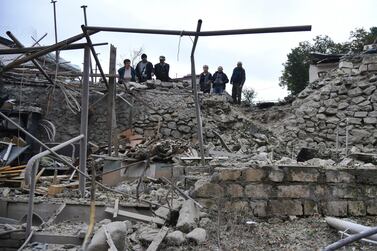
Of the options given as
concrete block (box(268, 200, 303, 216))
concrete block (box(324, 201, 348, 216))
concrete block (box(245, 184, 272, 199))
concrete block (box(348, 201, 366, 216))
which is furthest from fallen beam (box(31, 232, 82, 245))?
concrete block (box(348, 201, 366, 216))

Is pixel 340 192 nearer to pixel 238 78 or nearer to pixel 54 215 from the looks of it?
pixel 54 215

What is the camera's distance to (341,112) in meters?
11.4

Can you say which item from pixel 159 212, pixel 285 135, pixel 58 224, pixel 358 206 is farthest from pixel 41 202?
pixel 285 135

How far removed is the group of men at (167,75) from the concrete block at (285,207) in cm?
829

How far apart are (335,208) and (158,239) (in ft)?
6.42

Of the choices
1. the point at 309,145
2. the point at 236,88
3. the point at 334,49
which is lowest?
the point at 309,145

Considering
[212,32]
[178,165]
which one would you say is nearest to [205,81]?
[178,165]

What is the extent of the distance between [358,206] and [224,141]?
6751 millimetres

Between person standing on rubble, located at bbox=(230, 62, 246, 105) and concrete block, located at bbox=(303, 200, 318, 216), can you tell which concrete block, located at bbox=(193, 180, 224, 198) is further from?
person standing on rubble, located at bbox=(230, 62, 246, 105)

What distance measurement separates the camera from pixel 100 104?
40.1 ft

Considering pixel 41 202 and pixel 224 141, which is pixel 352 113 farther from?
pixel 41 202

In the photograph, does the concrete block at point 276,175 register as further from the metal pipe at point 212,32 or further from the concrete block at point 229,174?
the metal pipe at point 212,32

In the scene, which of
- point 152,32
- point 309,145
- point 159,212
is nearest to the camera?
point 159,212

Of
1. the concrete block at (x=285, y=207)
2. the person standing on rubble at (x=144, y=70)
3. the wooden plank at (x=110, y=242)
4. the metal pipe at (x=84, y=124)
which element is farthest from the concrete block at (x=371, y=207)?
the person standing on rubble at (x=144, y=70)
